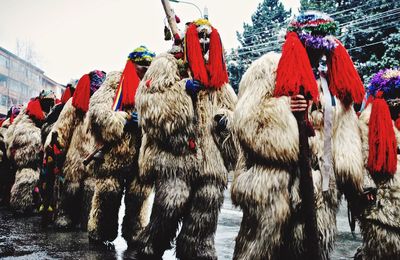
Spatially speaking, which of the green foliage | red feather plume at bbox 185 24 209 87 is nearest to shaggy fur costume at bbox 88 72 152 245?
red feather plume at bbox 185 24 209 87

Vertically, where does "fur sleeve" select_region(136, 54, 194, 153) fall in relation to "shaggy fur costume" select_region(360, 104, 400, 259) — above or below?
above

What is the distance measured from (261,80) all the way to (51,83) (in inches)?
3263

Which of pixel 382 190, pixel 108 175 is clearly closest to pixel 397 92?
pixel 382 190

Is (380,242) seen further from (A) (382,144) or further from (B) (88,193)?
(B) (88,193)

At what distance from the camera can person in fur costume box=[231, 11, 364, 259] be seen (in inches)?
113

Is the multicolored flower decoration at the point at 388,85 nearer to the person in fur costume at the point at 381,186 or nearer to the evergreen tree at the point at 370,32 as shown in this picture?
the person in fur costume at the point at 381,186

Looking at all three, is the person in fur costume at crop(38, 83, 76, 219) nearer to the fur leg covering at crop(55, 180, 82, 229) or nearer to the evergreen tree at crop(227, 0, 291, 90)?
the fur leg covering at crop(55, 180, 82, 229)

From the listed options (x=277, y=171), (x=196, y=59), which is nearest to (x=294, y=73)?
(x=277, y=171)

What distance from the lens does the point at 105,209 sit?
5.21m

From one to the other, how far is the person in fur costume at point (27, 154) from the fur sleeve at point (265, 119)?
18.6 feet

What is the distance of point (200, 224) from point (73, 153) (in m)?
2.88

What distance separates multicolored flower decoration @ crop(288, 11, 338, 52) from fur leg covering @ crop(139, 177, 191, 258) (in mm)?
1758

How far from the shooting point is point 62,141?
6.67 meters

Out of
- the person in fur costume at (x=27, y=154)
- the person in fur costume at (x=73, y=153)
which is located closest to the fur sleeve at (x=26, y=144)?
the person in fur costume at (x=27, y=154)
